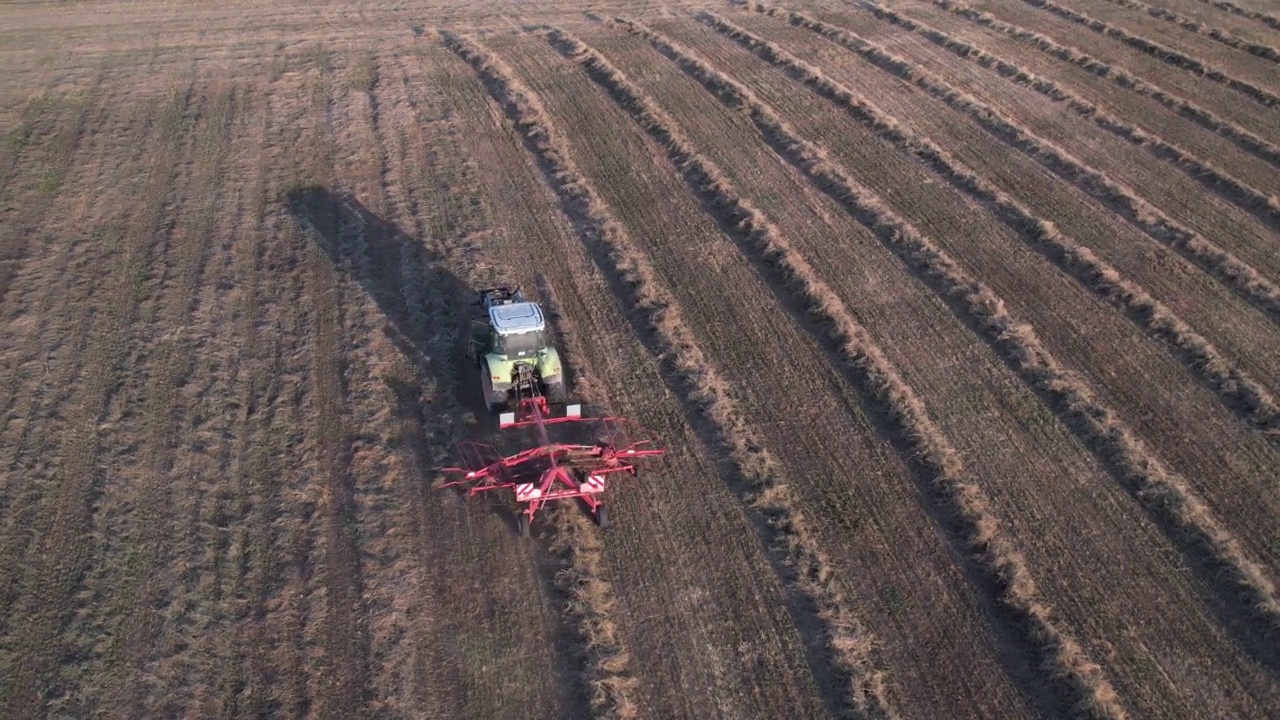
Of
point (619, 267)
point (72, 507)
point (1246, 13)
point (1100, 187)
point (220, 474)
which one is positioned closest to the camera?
point (72, 507)

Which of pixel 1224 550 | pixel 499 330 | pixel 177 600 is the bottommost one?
pixel 177 600

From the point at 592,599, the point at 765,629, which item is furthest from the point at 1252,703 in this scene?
the point at 592,599

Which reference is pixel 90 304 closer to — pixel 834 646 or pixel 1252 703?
pixel 834 646

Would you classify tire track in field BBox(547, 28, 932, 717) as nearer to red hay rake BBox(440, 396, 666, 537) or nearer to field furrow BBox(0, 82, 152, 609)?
red hay rake BBox(440, 396, 666, 537)

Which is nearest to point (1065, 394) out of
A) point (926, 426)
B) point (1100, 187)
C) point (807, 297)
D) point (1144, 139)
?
point (926, 426)

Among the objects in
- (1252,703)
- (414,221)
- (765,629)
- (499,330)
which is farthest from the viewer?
Answer: (414,221)

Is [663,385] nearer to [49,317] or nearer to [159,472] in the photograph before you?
[159,472]

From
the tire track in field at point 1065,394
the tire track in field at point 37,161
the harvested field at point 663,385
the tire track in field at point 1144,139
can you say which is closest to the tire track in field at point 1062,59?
the tire track in field at point 1144,139
